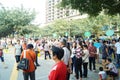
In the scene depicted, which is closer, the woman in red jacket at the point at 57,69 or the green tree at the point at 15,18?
the woman in red jacket at the point at 57,69

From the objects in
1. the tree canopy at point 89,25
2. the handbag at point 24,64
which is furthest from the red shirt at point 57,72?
the tree canopy at point 89,25

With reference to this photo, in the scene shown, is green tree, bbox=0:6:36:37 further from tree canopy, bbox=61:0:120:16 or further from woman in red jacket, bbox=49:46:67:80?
woman in red jacket, bbox=49:46:67:80

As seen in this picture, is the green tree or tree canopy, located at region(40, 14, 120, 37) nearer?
→ the green tree

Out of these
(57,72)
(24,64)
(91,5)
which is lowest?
(24,64)

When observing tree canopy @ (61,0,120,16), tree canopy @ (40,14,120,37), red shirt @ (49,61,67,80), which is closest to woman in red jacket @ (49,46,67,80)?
red shirt @ (49,61,67,80)

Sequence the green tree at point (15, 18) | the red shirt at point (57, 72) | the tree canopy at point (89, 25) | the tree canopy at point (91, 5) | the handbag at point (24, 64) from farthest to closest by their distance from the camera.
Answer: the tree canopy at point (89, 25) → the green tree at point (15, 18) → the tree canopy at point (91, 5) → the handbag at point (24, 64) → the red shirt at point (57, 72)

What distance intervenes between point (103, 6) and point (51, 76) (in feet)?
43.7

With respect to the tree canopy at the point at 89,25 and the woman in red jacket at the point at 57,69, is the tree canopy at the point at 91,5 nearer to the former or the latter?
the woman in red jacket at the point at 57,69

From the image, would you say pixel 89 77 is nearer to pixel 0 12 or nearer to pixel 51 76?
pixel 51 76

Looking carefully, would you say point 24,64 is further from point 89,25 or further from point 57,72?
point 89,25

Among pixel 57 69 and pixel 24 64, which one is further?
pixel 24 64

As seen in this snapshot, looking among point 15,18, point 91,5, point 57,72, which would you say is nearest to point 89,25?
point 15,18

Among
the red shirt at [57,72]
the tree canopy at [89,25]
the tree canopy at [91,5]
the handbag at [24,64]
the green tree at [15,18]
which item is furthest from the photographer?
the tree canopy at [89,25]

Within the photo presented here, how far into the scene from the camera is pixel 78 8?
17.9 meters
